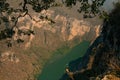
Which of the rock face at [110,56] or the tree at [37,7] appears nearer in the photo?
the tree at [37,7]

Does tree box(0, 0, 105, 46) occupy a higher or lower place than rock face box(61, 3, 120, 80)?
higher

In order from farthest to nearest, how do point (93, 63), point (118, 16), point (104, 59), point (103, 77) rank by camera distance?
point (93, 63) < point (104, 59) < point (118, 16) < point (103, 77)

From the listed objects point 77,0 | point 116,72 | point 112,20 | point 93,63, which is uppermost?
point 77,0

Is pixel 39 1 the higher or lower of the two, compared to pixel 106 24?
higher

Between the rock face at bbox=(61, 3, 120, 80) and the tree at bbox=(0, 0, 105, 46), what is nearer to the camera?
the tree at bbox=(0, 0, 105, 46)

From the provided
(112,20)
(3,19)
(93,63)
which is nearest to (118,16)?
(112,20)

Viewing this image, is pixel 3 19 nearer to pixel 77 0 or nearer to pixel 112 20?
pixel 77 0

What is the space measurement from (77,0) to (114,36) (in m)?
8.01

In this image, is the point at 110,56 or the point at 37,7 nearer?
the point at 37,7

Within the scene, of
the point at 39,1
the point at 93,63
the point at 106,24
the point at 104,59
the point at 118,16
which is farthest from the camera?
the point at 93,63

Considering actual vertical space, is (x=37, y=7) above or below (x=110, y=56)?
above

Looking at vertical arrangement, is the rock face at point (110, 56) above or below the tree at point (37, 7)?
below

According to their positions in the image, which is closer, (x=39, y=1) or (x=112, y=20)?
(x=39, y=1)

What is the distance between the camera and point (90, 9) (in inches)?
934
